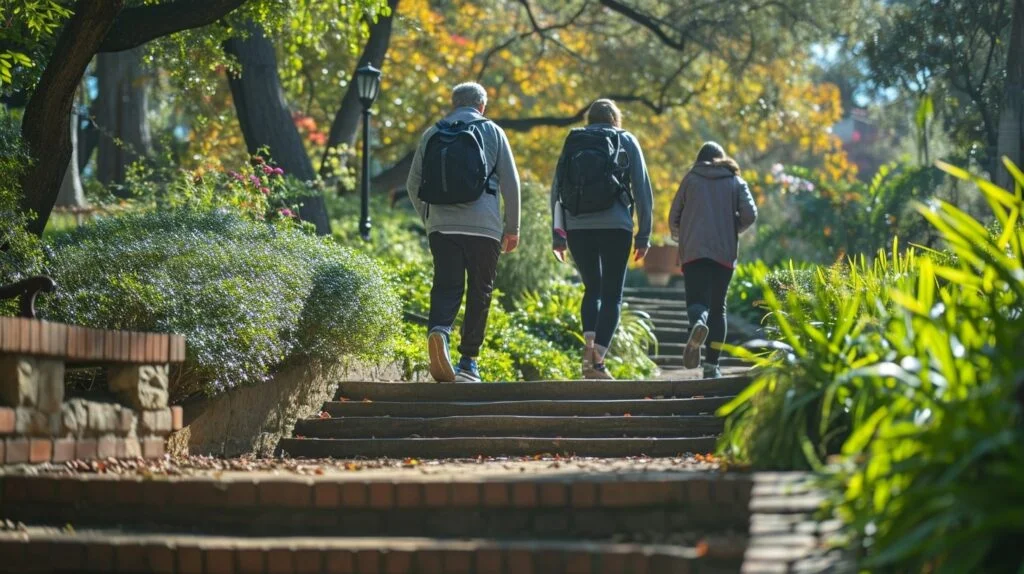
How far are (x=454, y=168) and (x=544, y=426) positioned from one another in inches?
69.8

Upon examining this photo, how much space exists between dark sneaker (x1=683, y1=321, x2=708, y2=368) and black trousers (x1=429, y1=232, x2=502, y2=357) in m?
1.58

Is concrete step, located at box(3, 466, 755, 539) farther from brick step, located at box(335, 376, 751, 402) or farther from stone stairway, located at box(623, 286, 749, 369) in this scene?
stone stairway, located at box(623, 286, 749, 369)

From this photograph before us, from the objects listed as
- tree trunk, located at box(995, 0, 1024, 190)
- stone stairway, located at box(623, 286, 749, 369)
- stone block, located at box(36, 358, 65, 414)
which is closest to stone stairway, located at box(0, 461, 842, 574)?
stone block, located at box(36, 358, 65, 414)

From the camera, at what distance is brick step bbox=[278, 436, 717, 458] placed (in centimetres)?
809

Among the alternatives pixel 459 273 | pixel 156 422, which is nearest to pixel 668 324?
pixel 459 273

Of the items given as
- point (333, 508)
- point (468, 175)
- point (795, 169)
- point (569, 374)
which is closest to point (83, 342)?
point (333, 508)

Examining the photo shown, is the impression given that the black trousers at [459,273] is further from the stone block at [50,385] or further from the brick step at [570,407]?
the stone block at [50,385]

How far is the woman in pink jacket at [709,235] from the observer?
32.8ft

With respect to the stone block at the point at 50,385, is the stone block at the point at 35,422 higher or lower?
lower

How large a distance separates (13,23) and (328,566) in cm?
559

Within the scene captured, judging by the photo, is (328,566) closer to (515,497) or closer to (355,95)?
(515,497)

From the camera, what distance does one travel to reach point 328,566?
4934mm

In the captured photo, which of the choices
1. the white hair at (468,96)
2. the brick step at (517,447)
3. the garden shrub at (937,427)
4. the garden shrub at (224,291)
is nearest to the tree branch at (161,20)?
the garden shrub at (224,291)

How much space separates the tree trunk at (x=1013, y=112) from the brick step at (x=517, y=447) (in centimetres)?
682
